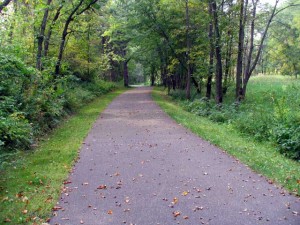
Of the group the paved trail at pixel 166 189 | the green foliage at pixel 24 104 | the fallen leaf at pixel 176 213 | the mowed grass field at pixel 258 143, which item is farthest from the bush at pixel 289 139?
the green foliage at pixel 24 104

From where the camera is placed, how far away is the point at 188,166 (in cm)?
748

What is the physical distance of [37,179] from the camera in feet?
21.1

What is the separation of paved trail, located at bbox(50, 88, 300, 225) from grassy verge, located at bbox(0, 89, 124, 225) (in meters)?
0.24

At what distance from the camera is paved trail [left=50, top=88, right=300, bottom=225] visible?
4910 millimetres

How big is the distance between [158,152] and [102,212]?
383 centimetres

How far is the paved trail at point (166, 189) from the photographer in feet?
16.1

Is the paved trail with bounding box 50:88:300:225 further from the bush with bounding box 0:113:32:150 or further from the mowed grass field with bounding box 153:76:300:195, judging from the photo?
the bush with bounding box 0:113:32:150

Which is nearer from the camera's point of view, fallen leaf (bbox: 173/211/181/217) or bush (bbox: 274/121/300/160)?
fallen leaf (bbox: 173/211/181/217)

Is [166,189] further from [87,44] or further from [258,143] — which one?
[87,44]

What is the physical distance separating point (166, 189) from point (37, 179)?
97.8 inches

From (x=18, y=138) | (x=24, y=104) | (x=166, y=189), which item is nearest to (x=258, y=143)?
(x=166, y=189)

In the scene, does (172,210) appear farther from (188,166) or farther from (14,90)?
(14,90)

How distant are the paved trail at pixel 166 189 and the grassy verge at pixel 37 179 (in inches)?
9.6

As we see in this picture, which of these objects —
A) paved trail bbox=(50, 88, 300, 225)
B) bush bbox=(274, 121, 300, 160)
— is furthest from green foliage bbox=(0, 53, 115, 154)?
bush bbox=(274, 121, 300, 160)
